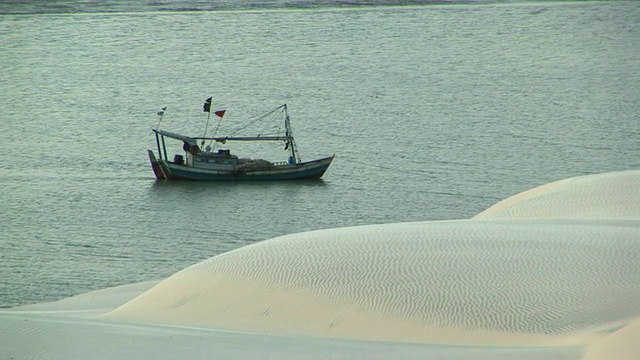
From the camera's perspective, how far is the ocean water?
603 inches

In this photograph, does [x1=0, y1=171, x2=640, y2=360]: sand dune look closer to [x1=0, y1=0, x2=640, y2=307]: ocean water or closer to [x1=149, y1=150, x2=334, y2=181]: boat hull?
[x1=0, y1=0, x2=640, y2=307]: ocean water

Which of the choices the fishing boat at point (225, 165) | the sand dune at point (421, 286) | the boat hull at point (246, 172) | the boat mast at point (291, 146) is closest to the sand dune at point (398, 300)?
the sand dune at point (421, 286)

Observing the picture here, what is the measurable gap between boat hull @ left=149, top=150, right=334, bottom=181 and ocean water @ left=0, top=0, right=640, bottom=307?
0.21 metres

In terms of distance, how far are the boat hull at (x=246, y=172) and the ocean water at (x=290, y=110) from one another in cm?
21

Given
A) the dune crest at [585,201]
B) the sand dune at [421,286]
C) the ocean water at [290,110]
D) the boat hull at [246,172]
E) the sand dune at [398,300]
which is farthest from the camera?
the boat hull at [246,172]

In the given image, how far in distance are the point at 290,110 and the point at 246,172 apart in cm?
463

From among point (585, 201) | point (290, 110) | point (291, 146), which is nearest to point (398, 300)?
point (585, 201)

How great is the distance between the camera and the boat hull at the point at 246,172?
18516mm

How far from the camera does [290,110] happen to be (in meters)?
23.5

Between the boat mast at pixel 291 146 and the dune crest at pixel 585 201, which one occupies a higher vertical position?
the dune crest at pixel 585 201

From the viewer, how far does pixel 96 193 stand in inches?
687

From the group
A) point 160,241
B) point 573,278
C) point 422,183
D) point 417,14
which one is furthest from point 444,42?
point 573,278

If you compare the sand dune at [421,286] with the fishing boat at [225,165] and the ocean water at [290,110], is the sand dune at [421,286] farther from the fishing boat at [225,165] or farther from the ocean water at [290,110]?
the fishing boat at [225,165]

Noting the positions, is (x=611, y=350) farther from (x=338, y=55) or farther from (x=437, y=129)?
(x=338, y=55)
